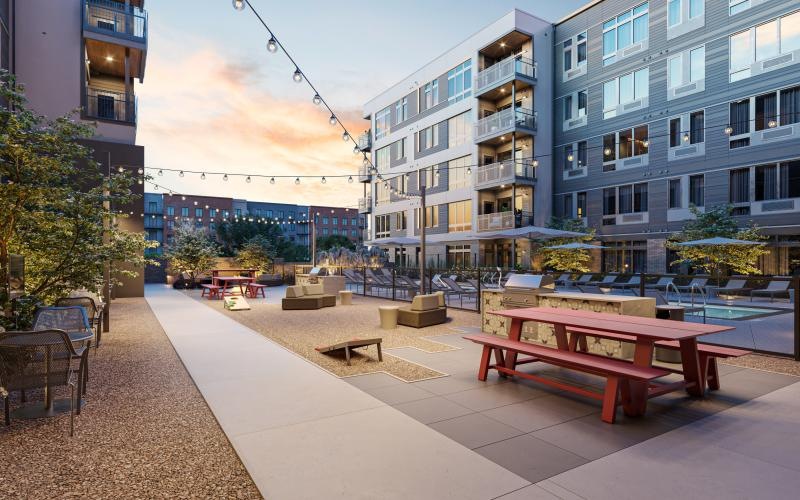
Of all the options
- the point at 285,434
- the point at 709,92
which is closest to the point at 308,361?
the point at 285,434

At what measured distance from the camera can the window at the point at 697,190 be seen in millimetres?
19919

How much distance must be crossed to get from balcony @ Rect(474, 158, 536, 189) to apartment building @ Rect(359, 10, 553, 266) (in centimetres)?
6

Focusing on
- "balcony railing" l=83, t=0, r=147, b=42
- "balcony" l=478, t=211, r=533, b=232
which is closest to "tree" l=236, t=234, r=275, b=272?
"balcony railing" l=83, t=0, r=147, b=42

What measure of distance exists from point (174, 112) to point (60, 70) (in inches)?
446

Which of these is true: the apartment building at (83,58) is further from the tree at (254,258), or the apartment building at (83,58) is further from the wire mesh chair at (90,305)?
Answer: the wire mesh chair at (90,305)

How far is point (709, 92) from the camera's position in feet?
64.4

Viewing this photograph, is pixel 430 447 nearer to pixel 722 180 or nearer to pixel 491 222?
pixel 722 180

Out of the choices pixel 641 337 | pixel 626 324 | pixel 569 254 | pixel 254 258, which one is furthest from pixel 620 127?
pixel 641 337

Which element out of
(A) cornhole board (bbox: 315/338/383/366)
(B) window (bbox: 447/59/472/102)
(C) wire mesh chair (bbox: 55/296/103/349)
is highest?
(B) window (bbox: 447/59/472/102)

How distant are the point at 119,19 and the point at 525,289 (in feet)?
69.4

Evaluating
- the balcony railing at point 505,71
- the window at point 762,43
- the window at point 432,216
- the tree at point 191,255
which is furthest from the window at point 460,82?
the tree at point 191,255

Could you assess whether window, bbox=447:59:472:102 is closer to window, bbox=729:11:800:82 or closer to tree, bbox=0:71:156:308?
window, bbox=729:11:800:82

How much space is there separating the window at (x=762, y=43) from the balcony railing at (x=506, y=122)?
9.39 metres

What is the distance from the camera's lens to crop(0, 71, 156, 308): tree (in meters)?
5.58
